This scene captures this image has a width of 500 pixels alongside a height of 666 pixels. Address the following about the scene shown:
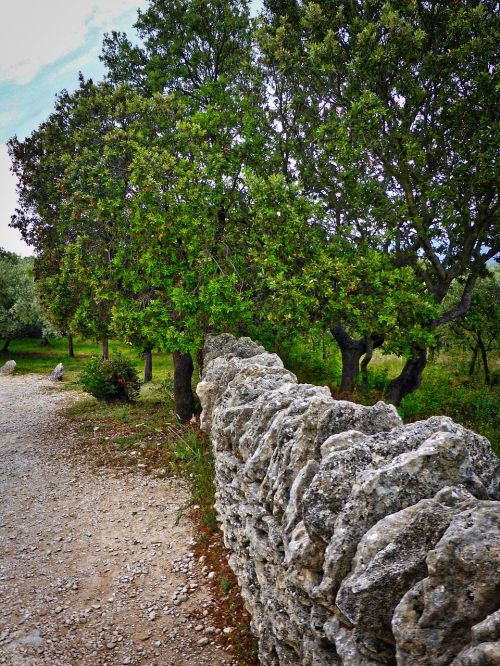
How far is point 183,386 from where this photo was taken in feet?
61.8

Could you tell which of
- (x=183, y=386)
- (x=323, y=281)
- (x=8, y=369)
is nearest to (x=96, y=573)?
(x=323, y=281)

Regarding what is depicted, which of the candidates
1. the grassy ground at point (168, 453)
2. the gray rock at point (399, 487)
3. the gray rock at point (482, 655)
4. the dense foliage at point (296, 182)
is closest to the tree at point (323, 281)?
the dense foliage at point (296, 182)

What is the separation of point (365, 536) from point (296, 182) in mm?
12807

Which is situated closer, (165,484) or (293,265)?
(165,484)

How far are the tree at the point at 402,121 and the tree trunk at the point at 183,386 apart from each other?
8144mm

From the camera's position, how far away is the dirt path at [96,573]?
7.81m

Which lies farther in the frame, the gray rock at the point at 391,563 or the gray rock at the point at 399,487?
the gray rock at the point at 399,487

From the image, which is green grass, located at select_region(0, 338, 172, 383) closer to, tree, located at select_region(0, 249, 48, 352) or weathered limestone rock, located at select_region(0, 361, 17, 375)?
weathered limestone rock, located at select_region(0, 361, 17, 375)

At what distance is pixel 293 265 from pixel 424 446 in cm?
1092

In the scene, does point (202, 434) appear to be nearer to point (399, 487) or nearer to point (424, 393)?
point (424, 393)

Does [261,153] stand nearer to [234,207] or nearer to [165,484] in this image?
[234,207]

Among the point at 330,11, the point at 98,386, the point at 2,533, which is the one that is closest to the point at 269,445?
the point at 2,533

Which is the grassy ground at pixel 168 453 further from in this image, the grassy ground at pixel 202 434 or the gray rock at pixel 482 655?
the gray rock at pixel 482 655

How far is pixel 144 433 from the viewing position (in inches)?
723
